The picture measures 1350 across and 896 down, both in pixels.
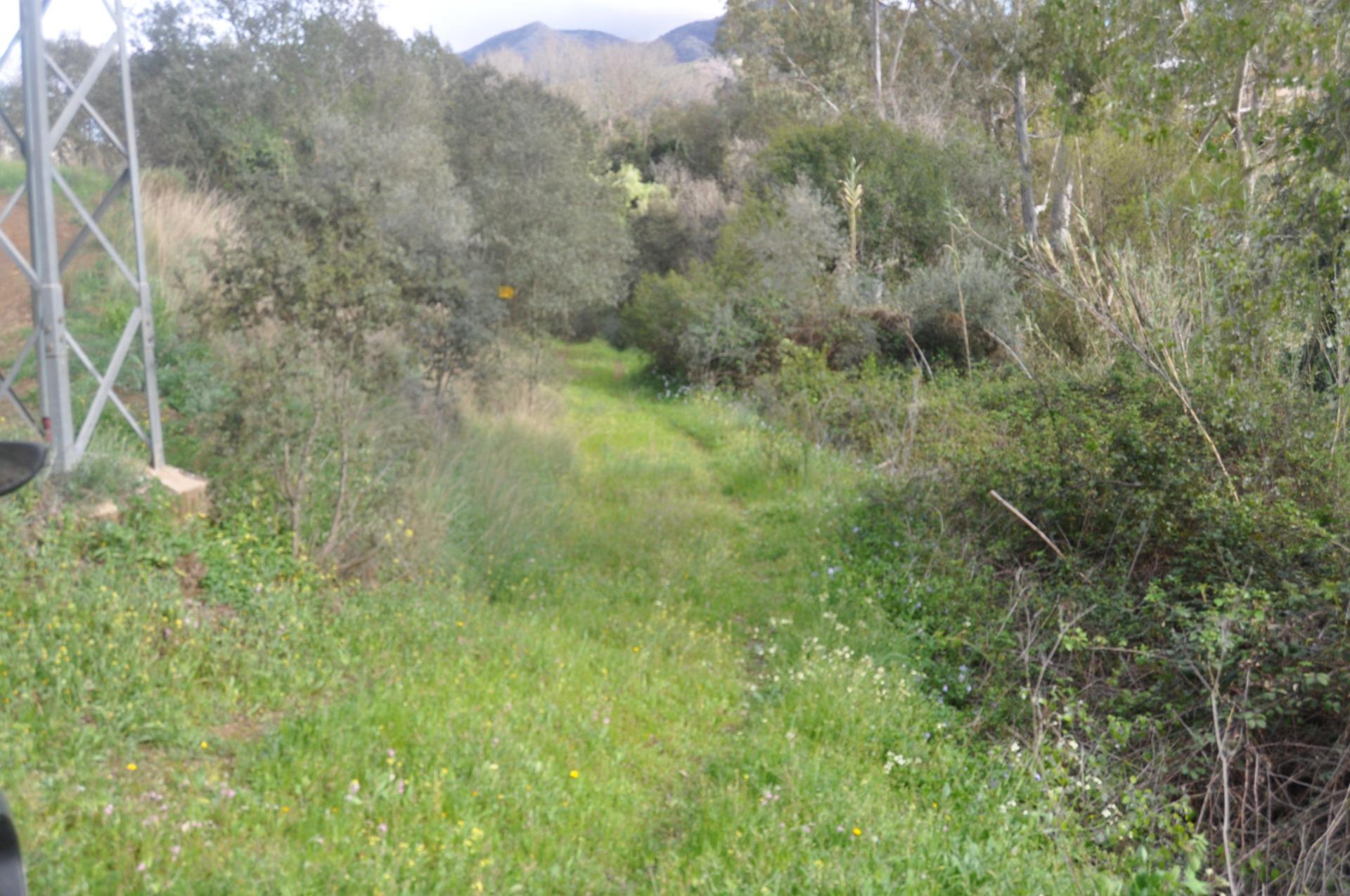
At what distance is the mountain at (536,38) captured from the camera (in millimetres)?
65375

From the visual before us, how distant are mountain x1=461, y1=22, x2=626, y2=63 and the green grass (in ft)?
198

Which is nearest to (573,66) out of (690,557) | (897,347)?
(897,347)

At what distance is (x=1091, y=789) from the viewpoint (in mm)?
4770

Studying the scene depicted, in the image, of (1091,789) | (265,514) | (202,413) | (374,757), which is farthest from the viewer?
(202,413)

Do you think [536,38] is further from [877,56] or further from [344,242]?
[344,242]

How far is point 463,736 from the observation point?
15.2ft

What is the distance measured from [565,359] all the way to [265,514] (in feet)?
54.2

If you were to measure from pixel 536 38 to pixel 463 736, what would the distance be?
72892 millimetres

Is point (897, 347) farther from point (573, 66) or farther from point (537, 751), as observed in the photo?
point (573, 66)

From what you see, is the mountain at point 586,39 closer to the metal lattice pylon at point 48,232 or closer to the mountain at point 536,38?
the mountain at point 536,38

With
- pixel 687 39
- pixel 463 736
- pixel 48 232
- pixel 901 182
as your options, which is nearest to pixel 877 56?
pixel 901 182

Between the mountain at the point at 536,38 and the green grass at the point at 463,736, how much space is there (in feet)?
198

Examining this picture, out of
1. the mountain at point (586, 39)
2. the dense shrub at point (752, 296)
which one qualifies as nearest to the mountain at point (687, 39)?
the mountain at point (586, 39)

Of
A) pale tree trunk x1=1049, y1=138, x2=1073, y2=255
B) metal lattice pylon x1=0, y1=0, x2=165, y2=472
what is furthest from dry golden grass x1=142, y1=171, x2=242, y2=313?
pale tree trunk x1=1049, y1=138, x2=1073, y2=255
